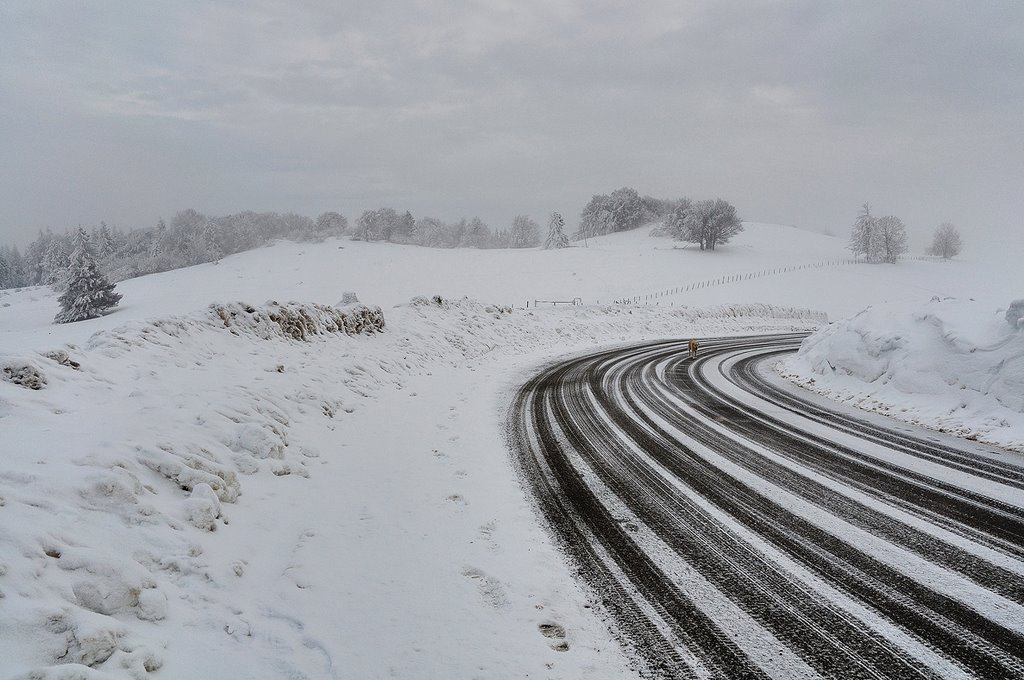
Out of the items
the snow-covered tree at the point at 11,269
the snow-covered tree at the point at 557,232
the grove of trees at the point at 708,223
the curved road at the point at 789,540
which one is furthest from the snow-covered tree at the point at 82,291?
the snow-covered tree at the point at 11,269

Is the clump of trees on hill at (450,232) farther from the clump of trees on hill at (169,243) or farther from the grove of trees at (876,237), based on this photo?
the grove of trees at (876,237)

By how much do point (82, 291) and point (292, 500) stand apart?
47854 millimetres

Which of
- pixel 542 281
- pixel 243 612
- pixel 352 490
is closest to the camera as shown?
pixel 243 612

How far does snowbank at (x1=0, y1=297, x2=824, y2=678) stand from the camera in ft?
9.66

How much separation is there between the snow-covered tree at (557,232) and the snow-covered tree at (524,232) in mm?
42178

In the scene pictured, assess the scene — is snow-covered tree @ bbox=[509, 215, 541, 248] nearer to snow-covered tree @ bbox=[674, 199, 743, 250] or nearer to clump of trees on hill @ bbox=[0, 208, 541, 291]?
clump of trees on hill @ bbox=[0, 208, 541, 291]

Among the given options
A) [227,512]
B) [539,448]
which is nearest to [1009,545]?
[539,448]

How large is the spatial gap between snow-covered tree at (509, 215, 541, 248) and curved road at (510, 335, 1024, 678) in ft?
413

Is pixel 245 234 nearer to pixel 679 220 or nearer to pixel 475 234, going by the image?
pixel 475 234

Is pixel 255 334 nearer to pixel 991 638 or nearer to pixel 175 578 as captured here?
pixel 175 578

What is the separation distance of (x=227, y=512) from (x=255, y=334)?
689cm

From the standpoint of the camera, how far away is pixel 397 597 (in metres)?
3.91

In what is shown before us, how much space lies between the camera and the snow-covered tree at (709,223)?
6962 cm

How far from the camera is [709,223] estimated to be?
69500mm
